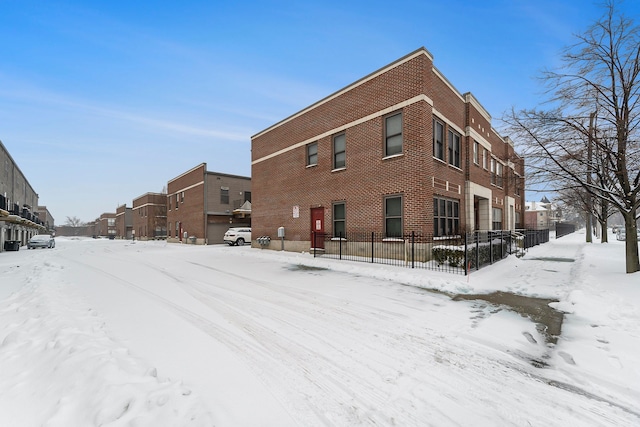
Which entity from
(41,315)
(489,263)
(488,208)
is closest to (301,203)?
(489,263)

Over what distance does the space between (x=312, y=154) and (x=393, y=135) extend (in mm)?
5883

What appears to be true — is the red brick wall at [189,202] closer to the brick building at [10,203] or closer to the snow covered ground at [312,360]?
the brick building at [10,203]

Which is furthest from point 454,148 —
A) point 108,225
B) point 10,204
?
point 108,225

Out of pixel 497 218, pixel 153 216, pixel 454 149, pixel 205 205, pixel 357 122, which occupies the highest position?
pixel 357 122

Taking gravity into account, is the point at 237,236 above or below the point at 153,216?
below

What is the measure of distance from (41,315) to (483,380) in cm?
705

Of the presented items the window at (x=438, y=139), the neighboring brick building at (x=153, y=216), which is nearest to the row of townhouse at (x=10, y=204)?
the neighboring brick building at (x=153, y=216)

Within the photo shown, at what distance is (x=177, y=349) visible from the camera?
3.79 meters

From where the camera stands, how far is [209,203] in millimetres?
30641

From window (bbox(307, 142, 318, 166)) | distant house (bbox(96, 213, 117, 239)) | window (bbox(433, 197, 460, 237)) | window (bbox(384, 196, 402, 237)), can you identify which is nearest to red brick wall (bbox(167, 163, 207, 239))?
window (bbox(307, 142, 318, 166))

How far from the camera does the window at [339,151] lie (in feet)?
50.5

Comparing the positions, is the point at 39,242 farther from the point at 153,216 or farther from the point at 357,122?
the point at 357,122

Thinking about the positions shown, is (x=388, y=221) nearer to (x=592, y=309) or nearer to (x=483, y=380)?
(x=592, y=309)

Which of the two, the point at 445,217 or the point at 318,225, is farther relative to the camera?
the point at 318,225
